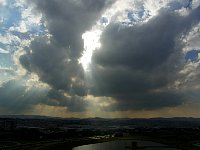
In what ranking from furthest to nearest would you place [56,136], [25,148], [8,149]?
[56,136] → [25,148] → [8,149]

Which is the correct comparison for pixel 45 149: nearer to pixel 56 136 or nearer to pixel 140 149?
pixel 140 149

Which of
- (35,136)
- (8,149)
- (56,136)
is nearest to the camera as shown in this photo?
(8,149)

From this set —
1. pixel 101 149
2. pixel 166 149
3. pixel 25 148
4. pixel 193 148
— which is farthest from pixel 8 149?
pixel 193 148

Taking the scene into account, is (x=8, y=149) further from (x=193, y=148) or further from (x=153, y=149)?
(x=193, y=148)

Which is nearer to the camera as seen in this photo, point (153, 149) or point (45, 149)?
point (45, 149)

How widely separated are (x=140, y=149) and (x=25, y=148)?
117ft

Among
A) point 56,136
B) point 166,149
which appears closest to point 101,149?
point 166,149

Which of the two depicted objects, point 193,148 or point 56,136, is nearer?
point 193,148

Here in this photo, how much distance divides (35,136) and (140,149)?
50.7m

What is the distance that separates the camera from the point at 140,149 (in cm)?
11744

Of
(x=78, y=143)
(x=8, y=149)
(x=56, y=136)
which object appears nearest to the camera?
(x=8, y=149)

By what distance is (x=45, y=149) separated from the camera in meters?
110

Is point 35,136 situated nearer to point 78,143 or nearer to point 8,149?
point 78,143

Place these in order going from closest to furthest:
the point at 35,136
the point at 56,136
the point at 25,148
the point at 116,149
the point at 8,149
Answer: the point at 8,149, the point at 25,148, the point at 116,149, the point at 35,136, the point at 56,136
